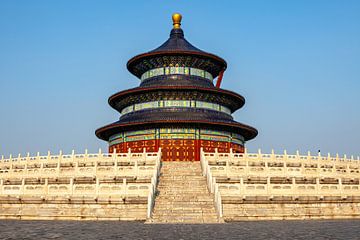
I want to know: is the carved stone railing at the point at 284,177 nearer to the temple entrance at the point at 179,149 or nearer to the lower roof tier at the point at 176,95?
the temple entrance at the point at 179,149

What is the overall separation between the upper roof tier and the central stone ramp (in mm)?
22687

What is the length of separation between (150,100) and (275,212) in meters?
27.5

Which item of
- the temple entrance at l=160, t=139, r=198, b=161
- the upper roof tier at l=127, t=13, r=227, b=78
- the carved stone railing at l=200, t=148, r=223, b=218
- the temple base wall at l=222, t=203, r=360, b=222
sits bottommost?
the temple base wall at l=222, t=203, r=360, b=222

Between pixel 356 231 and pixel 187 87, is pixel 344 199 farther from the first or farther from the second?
pixel 187 87

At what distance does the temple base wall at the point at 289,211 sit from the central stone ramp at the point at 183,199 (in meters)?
1.20

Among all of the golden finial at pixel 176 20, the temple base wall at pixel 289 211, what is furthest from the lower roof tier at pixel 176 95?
the temple base wall at pixel 289 211

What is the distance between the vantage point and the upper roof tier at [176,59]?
47375mm

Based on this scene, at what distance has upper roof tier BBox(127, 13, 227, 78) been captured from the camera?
47.4m

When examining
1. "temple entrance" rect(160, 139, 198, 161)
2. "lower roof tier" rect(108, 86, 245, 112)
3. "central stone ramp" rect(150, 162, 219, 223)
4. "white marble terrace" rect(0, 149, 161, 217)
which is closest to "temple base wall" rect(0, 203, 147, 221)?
"white marble terrace" rect(0, 149, 161, 217)

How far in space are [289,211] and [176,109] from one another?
998 inches

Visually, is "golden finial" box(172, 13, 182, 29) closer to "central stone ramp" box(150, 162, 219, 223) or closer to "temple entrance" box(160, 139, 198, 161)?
"temple entrance" box(160, 139, 198, 161)

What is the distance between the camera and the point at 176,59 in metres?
48.2

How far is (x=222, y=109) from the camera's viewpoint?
47125mm

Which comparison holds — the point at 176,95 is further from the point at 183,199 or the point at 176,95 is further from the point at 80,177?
the point at 183,199
